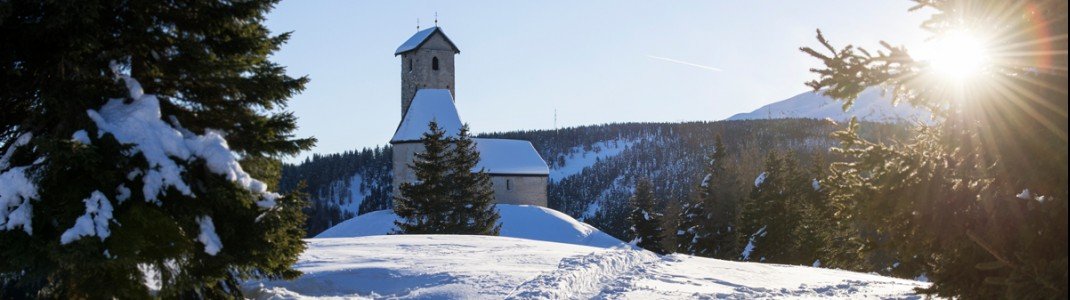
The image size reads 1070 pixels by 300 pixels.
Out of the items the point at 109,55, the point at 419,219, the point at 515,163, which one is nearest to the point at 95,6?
the point at 109,55

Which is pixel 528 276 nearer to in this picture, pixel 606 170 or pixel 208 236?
pixel 208 236

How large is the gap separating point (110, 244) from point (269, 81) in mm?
2401

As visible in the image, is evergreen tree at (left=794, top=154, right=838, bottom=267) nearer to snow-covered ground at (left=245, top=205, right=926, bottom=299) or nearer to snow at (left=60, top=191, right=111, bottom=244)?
snow-covered ground at (left=245, top=205, right=926, bottom=299)

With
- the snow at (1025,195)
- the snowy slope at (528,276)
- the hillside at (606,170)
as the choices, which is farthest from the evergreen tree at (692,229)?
the hillside at (606,170)

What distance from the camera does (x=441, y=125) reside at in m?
45.9

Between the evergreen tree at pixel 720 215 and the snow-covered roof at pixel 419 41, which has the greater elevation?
the snow-covered roof at pixel 419 41

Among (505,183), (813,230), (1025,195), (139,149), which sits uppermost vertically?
(139,149)

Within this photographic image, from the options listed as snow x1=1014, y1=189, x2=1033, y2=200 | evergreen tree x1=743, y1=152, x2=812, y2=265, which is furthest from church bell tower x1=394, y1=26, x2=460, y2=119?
snow x1=1014, y1=189, x2=1033, y2=200

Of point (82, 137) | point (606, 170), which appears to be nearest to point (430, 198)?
point (82, 137)

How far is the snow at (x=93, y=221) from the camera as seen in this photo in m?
6.41

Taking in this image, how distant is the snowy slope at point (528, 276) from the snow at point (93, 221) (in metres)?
3.18

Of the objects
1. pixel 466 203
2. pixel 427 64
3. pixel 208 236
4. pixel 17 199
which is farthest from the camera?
pixel 427 64

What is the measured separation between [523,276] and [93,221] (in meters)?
6.88

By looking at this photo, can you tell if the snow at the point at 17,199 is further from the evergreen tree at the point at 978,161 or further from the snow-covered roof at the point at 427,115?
the snow-covered roof at the point at 427,115
